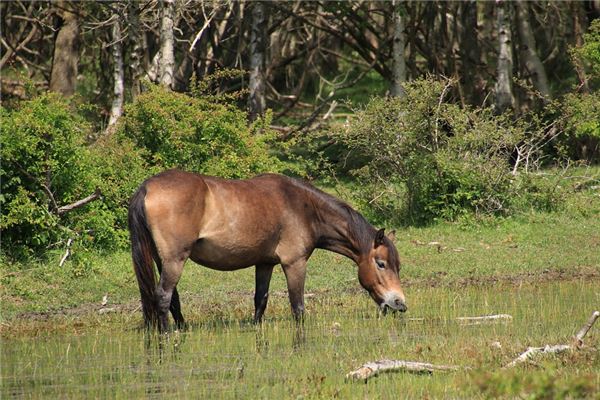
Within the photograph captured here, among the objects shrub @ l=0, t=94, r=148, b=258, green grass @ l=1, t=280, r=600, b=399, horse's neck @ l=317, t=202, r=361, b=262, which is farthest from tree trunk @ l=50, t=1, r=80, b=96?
horse's neck @ l=317, t=202, r=361, b=262

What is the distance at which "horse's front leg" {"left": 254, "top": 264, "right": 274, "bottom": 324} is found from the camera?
11727 mm

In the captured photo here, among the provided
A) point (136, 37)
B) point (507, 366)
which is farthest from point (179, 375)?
point (136, 37)

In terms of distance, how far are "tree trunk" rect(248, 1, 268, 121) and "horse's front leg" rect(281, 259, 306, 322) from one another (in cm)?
995

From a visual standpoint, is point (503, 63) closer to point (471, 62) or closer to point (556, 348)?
point (471, 62)

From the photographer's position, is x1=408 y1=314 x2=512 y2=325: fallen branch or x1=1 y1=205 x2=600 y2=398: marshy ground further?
x1=408 y1=314 x2=512 y2=325: fallen branch

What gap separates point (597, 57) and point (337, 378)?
1227 cm

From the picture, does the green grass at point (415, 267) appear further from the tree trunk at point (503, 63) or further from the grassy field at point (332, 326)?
the tree trunk at point (503, 63)

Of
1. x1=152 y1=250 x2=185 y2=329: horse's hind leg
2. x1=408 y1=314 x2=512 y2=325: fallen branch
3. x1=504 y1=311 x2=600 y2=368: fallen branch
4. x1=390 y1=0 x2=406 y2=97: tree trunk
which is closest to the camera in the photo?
x1=504 y1=311 x2=600 y2=368: fallen branch

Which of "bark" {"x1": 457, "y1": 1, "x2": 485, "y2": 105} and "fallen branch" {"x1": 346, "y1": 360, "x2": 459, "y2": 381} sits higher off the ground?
"bark" {"x1": 457, "y1": 1, "x2": 485, "y2": 105}

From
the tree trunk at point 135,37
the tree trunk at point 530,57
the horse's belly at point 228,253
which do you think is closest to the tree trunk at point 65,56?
the tree trunk at point 135,37

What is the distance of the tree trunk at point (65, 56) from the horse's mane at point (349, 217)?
433 inches

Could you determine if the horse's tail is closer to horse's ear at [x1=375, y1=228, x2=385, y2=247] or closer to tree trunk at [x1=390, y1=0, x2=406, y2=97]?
horse's ear at [x1=375, y1=228, x2=385, y2=247]

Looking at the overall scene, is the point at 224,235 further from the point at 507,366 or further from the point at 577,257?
the point at 577,257

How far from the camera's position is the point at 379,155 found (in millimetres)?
17578
